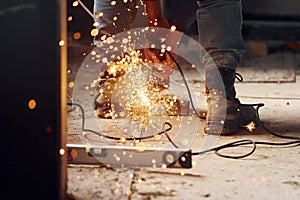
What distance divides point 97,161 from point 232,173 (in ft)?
1.14

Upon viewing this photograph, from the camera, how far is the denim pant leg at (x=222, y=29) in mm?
1883

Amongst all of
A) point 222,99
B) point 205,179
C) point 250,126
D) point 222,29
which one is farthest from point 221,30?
point 205,179

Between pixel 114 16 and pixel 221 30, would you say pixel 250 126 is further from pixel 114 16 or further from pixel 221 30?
pixel 114 16

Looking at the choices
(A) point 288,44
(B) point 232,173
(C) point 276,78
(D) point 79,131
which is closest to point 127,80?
(D) point 79,131

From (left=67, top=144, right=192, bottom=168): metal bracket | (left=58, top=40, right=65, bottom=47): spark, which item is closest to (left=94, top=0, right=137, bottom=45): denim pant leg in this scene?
(left=67, top=144, right=192, bottom=168): metal bracket

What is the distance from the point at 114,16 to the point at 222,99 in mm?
477

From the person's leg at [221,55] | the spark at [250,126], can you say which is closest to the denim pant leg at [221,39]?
the person's leg at [221,55]

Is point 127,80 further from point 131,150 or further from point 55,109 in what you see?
point 55,109

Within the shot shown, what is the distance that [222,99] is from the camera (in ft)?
6.20

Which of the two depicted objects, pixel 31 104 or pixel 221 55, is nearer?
pixel 31 104

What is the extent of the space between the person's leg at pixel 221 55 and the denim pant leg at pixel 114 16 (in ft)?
0.88

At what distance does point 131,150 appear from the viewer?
147 cm

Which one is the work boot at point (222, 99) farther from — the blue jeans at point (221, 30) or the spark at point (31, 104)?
the spark at point (31, 104)

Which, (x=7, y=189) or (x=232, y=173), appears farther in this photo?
(x=232, y=173)
